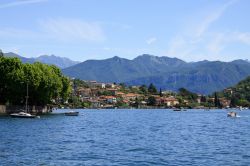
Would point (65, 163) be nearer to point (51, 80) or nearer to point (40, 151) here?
point (40, 151)

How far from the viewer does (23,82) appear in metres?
108

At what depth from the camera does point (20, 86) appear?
10919 cm

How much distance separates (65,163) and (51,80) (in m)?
86.1

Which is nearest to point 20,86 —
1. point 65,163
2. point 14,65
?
point 14,65

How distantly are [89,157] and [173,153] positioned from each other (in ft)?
23.6

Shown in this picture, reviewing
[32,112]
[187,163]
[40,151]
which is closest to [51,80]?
[32,112]

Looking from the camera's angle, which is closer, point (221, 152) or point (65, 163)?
point (65, 163)

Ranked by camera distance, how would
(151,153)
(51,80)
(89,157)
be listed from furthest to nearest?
(51,80) < (151,153) < (89,157)

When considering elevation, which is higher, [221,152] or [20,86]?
[20,86]

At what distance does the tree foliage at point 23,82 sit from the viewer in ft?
356

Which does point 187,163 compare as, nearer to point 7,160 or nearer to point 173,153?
point 173,153

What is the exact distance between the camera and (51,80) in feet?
388

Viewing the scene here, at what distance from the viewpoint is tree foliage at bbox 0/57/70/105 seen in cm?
10838

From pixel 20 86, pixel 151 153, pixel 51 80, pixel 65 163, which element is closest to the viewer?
pixel 65 163
